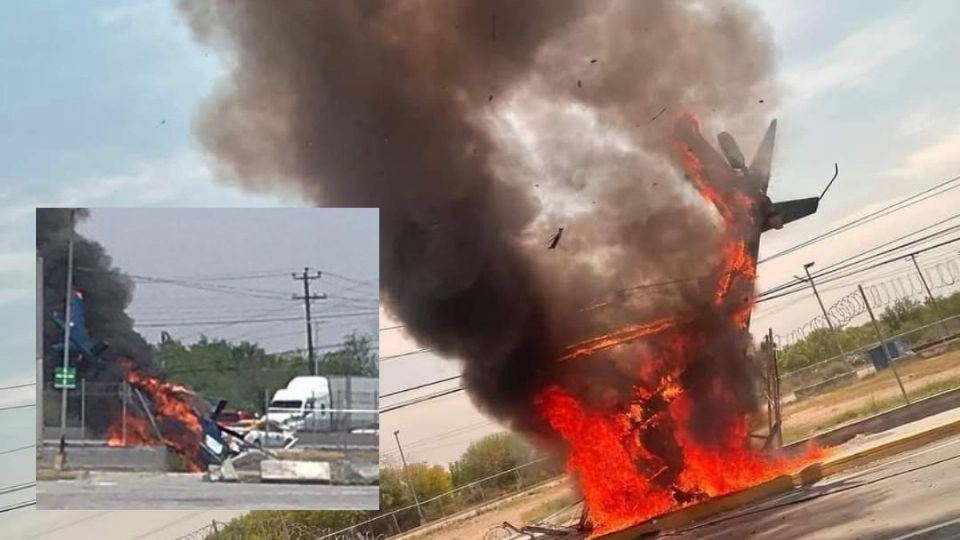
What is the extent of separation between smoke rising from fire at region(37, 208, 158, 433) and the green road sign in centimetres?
7

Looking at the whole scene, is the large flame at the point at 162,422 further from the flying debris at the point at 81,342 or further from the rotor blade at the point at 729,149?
the rotor blade at the point at 729,149

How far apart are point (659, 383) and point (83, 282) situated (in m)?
6.77

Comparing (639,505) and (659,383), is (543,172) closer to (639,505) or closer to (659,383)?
(659,383)

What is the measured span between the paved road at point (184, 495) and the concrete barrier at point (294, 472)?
0.08 m

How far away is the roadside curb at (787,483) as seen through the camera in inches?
356

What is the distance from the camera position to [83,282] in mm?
8992

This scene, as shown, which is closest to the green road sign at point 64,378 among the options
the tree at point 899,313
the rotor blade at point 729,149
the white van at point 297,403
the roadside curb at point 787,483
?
the white van at point 297,403

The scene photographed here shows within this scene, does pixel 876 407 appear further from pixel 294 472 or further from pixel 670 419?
pixel 294 472

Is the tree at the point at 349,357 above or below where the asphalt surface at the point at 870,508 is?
above

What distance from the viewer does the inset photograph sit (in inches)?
351

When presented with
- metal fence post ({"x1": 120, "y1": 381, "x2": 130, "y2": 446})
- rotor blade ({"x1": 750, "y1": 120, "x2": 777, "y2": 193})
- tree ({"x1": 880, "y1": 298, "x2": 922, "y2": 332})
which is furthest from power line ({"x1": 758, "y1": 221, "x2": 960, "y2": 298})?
metal fence post ({"x1": 120, "y1": 381, "x2": 130, "y2": 446})

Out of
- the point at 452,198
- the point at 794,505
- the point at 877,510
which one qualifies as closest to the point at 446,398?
the point at 452,198

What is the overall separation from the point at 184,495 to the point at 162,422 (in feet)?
2.88

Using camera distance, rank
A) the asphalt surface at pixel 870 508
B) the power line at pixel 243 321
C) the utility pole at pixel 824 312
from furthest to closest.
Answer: the utility pole at pixel 824 312 < the power line at pixel 243 321 < the asphalt surface at pixel 870 508
